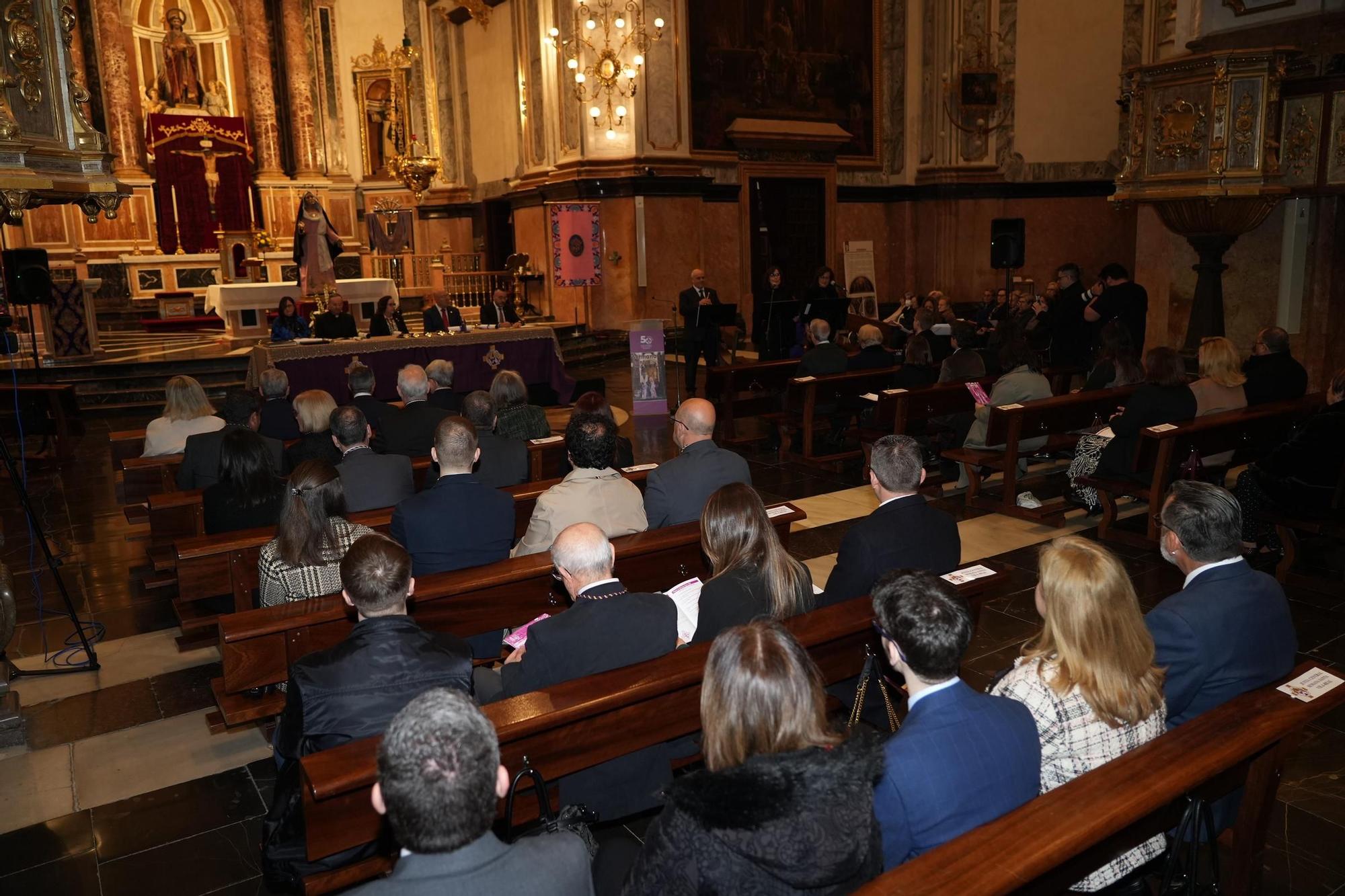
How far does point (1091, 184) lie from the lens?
61.9 ft

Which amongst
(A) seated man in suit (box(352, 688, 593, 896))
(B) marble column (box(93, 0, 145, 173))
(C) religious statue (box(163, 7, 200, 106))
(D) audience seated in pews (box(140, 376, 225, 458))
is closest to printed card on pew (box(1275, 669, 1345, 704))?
(A) seated man in suit (box(352, 688, 593, 896))

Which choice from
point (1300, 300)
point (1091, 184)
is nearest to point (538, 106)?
point (1091, 184)

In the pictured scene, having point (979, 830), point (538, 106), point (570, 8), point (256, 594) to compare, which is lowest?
point (256, 594)

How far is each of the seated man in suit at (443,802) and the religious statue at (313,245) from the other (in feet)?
43.1

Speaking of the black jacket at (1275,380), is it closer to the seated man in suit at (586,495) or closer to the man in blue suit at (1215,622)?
the man in blue suit at (1215,622)

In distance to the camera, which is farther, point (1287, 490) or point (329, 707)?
point (1287, 490)

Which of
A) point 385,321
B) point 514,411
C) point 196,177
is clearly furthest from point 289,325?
point 196,177

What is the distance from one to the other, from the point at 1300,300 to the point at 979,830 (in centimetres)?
910

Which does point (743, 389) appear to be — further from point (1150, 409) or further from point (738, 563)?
point (738, 563)

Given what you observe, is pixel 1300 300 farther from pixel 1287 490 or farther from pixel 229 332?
pixel 229 332

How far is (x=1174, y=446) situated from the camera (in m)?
6.05

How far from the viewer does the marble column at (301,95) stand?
1864 centimetres

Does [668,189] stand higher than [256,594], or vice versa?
[668,189]

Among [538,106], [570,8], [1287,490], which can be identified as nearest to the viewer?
[1287,490]
